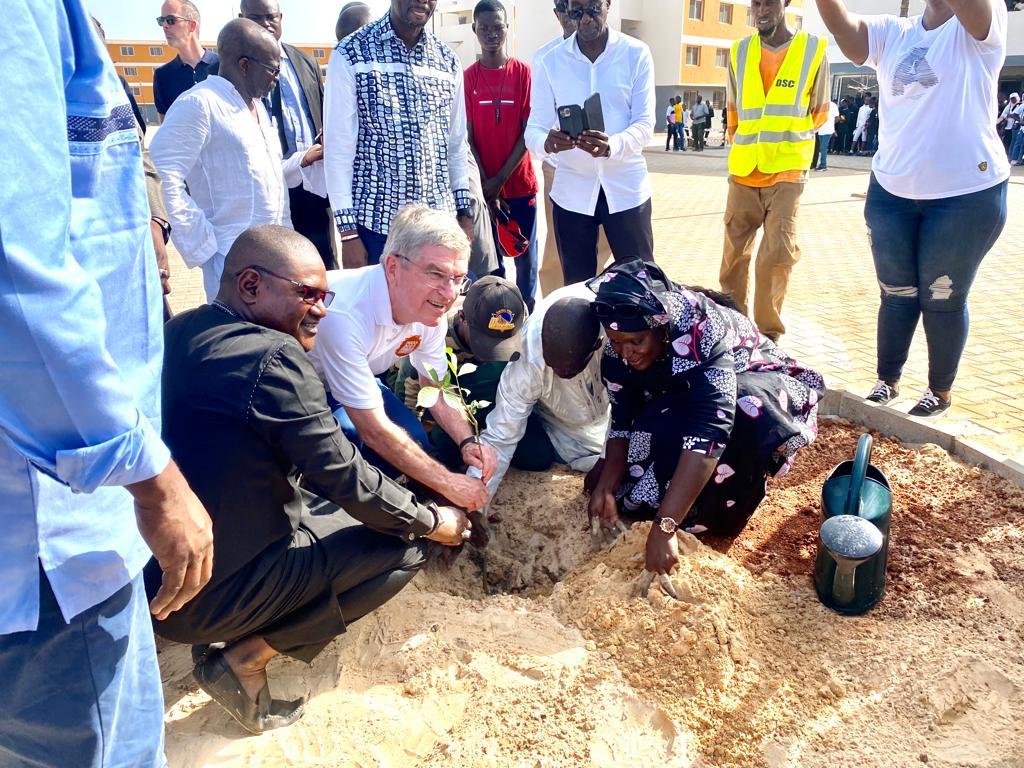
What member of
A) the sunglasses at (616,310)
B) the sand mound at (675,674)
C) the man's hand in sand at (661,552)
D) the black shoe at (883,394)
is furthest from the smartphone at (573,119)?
the man's hand in sand at (661,552)

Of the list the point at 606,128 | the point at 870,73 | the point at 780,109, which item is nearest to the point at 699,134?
the point at 870,73

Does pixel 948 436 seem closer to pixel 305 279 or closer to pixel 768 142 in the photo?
pixel 768 142

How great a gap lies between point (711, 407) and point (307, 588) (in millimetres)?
1426

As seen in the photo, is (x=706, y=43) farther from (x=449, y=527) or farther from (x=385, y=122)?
(x=449, y=527)

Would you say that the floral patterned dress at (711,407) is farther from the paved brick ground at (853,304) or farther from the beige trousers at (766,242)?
the beige trousers at (766,242)

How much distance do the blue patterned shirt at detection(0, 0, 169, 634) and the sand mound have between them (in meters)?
1.11

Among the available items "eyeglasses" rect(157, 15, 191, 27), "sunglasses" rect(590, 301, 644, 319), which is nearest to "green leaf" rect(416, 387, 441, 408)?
"sunglasses" rect(590, 301, 644, 319)

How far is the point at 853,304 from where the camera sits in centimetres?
614

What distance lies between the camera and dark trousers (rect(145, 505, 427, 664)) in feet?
6.68

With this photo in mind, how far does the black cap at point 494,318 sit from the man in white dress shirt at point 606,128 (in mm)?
1221

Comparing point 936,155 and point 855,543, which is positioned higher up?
point 936,155

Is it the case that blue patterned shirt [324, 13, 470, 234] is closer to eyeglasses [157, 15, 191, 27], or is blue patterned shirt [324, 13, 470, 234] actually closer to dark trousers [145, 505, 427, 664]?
eyeglasses [157, 15, 191, 27]

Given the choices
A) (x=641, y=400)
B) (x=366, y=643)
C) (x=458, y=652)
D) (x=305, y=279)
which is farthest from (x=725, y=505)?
(x=305, y=279)

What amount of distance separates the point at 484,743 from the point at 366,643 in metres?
0.57
